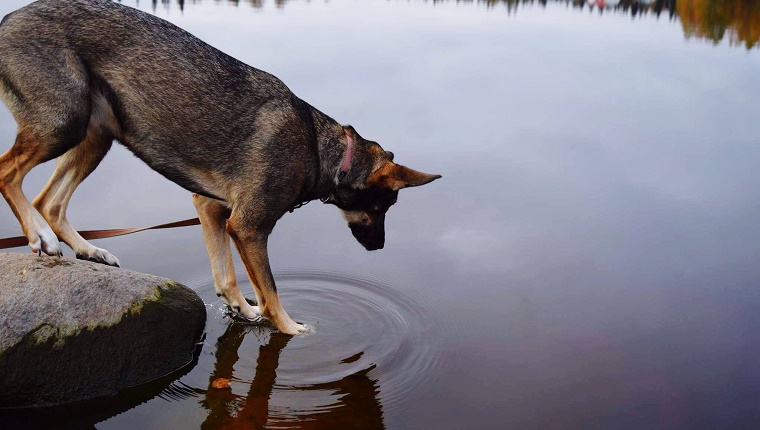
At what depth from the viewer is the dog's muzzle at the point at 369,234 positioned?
6.38 m

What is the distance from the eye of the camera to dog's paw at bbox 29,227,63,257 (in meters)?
5.29

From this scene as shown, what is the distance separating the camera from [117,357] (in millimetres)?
5062

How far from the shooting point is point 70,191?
5.88 m

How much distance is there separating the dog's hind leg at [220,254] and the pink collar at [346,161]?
963mm

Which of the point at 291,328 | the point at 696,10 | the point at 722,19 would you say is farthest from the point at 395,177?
the point at 696,10

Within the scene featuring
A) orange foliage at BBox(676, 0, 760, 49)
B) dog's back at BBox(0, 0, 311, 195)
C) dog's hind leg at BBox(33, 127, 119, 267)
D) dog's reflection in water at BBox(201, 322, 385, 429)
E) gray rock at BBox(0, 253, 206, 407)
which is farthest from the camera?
orange foliage at BBox(676, 0, 760, 49)

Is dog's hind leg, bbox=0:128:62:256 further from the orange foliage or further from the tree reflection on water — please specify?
the orange foliage

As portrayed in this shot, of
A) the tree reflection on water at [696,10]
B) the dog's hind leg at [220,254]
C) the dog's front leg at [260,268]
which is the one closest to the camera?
the dog's front leg at [260,268]

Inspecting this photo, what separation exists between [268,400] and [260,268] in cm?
106

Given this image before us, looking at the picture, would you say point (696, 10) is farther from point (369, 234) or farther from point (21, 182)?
point (21, 182)

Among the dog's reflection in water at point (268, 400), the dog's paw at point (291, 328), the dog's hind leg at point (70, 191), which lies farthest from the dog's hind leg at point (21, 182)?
the dog's paw at point (291, 328)

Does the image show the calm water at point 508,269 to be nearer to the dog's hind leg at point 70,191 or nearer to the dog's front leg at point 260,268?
the dog's front leg at point 260,268


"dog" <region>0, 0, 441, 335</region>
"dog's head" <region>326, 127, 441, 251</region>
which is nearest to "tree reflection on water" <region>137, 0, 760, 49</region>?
"dog" <region>0, 0, 441, 335</region>

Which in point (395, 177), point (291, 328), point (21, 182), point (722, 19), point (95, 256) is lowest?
point (722, 19)
